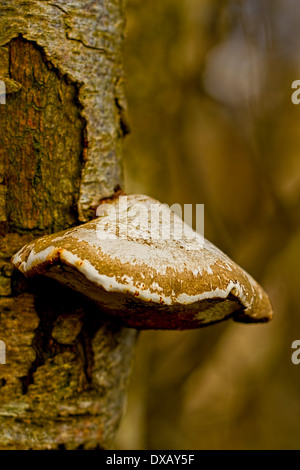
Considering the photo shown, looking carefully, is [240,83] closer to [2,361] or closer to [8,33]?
[8,33]

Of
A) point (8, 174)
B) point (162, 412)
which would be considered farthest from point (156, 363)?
point (8, 174)

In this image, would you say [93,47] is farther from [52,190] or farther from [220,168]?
[220,168]

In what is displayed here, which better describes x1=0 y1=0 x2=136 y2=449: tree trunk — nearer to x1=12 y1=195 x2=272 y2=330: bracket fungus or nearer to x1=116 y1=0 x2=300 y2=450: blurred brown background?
x1=12 y1=195 x2=272 y2=330: bracket fungus

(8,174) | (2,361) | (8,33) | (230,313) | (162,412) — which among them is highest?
(8,33)

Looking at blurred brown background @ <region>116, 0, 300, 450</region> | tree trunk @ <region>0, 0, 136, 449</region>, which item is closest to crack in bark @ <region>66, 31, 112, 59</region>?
tree trunk @ <region>0, 0, 136, 449</region>

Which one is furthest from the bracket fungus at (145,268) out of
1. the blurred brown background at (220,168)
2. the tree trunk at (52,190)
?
the blurred brown background at (220,168)
